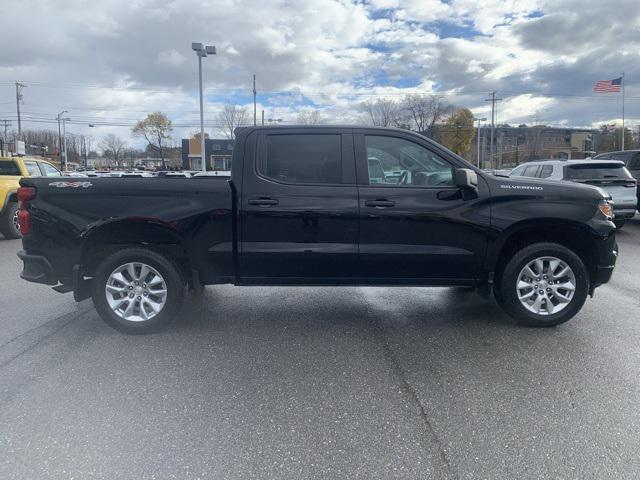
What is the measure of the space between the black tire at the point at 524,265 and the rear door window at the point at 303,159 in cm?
195

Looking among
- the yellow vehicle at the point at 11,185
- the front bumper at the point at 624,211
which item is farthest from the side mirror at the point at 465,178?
the yellow vehicle at the point at 11,185

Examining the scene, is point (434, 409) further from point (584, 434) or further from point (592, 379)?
point (592, 379)

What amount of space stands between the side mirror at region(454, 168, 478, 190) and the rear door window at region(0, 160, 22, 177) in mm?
10845

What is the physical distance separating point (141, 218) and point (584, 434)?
13.1 ft

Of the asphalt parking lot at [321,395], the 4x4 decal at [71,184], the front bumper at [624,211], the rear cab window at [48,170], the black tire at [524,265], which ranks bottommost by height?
the asphalt parking lot at [321,395]

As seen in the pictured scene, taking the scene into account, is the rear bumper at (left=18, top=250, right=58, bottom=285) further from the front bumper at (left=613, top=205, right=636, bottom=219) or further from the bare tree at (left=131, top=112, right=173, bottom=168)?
the bare tree at (left=131, top=112, right=173, bottom=168)

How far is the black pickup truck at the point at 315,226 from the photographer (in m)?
4.53

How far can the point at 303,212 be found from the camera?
4.52 meters

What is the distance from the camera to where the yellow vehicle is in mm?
10688

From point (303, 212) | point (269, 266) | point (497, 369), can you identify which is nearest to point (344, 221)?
point (303, 212)

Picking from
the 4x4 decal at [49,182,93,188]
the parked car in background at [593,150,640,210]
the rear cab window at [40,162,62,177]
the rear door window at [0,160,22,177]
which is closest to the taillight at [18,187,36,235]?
the 4x4 decal at [49,182,93,188]

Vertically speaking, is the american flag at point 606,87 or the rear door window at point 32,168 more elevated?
the american flag at point 606,87

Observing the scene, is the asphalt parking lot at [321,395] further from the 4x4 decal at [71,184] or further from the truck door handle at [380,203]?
the 4x4 decal at [71,184]

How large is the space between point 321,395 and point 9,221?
10.6 m
